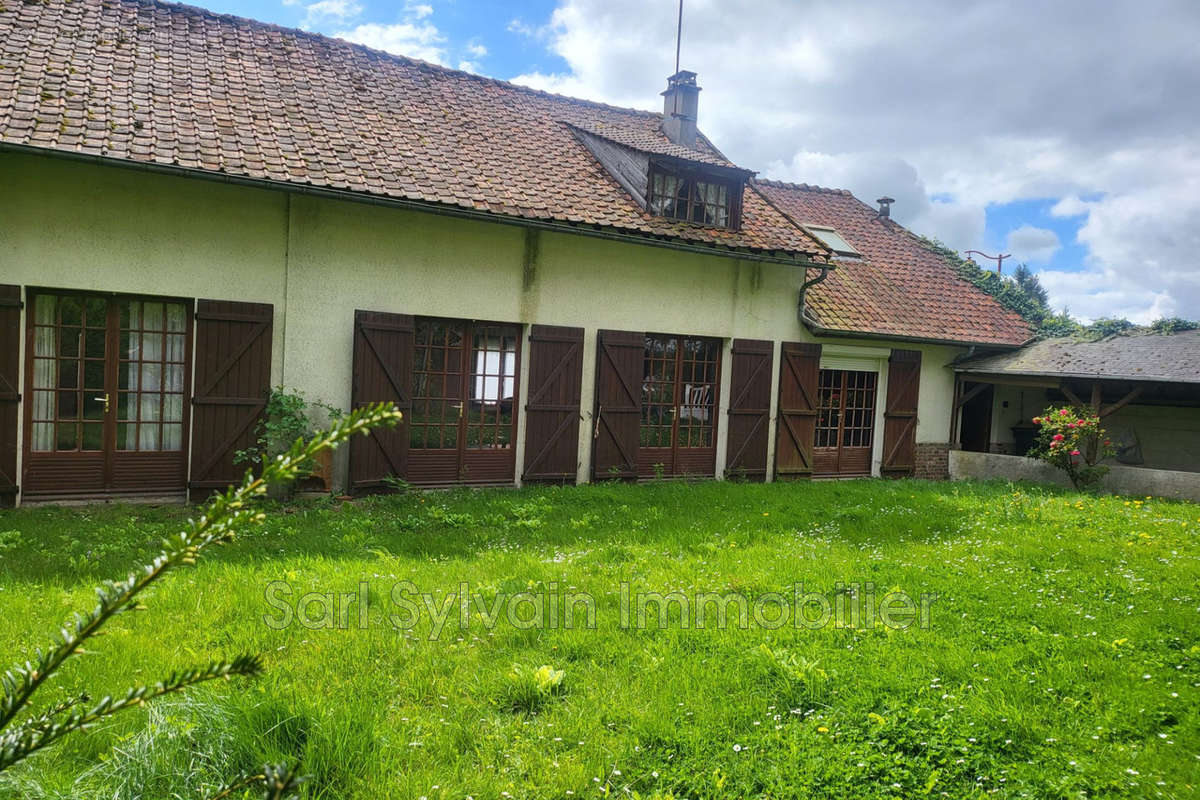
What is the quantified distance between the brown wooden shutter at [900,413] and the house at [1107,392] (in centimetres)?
111

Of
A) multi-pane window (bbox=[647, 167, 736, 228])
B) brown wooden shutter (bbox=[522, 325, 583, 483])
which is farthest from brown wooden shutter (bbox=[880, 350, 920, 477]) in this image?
brown wooden shutter (bbox=[522, 325, 583, 483])

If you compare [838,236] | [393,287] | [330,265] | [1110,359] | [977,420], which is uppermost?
[838,236]

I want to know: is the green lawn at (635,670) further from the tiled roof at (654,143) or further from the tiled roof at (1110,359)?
the tiled roof at (654,143)

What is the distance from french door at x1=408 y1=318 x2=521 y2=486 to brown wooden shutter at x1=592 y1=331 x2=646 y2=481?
1.16 meters

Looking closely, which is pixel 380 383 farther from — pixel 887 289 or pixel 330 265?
pixel 887 289

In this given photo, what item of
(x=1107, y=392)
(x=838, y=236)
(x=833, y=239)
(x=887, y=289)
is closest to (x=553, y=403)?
(x=887, y=289)

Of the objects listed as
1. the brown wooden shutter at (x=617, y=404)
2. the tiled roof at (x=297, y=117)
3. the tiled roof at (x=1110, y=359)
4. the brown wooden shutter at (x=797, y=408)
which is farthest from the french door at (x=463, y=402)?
the tiled roof at (x=1110, y=359)

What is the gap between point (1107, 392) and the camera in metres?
14.9

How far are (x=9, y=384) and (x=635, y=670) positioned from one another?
6927 millimetres

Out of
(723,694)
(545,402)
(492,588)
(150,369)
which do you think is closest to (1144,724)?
(723,694)

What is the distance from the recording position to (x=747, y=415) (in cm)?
1174

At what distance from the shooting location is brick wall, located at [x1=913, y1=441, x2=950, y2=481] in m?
13.9

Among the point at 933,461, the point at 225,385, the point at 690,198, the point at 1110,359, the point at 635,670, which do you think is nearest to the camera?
the point at 635,670

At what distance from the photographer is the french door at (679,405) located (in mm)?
11156
